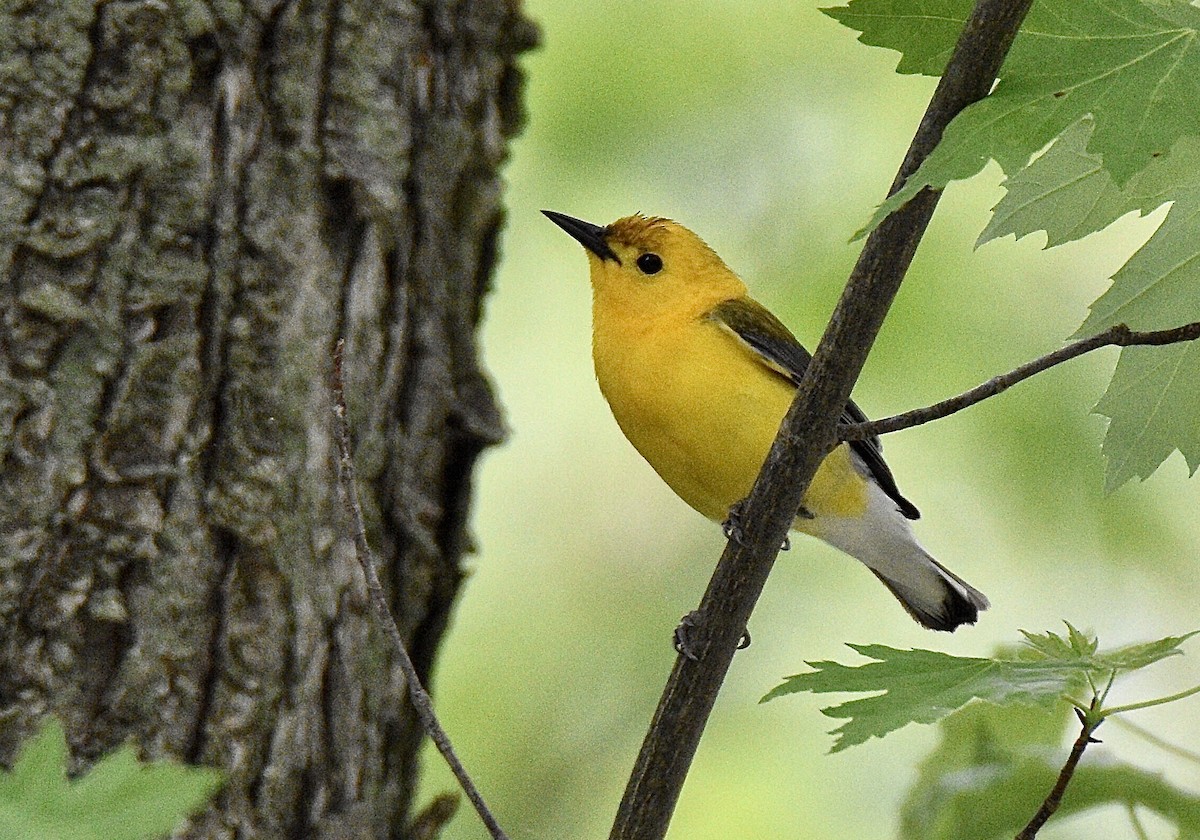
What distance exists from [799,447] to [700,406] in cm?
144

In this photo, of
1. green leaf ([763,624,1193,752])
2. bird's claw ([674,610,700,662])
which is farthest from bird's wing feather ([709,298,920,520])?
green leaf ([763,624,1193,752])

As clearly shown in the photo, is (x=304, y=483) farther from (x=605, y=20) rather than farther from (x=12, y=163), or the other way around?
(x=605, y=20)

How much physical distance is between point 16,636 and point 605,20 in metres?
3.91

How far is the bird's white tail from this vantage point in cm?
404

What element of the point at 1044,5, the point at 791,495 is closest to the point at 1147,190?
the point at 1044,5

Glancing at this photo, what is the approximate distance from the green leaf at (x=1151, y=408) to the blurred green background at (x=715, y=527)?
10.6 ft

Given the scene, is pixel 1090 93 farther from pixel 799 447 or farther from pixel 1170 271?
pixel 799 447

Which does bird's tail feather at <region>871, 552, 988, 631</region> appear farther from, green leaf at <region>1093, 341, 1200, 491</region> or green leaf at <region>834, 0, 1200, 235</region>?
green leaf at <region>834, 0, 1200, 235</region>

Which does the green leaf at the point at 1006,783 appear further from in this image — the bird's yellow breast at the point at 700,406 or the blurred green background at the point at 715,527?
the blurred green background at the point at 715,527

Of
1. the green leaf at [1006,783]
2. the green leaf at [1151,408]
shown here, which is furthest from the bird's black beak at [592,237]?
the green leaf at [1151,408]

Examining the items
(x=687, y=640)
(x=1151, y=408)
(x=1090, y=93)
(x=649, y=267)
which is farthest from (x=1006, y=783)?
(x=649, y=267)

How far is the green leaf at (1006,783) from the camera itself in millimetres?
2324

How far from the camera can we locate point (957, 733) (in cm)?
275

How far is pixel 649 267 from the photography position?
408cm
